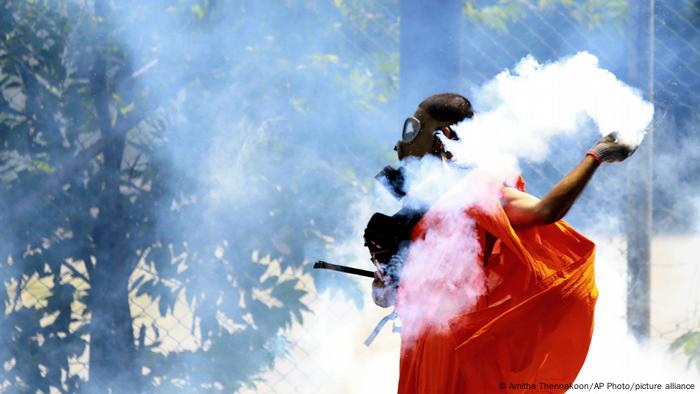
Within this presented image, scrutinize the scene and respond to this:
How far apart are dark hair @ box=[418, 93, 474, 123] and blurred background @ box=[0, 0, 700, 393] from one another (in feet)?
4.03

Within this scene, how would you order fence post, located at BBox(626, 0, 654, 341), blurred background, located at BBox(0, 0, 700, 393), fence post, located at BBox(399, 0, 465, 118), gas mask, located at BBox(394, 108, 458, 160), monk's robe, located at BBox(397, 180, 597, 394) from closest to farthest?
monk's robe, located at BBox(397, 180, 597, 394), gas mask, located at BBox(394, 108, 458, 160), fence post, located at BBox(399, 0, 465, 118), fence post, located at BBox(626, 0, 654, 341), blurred background, located at BBox(0, 0, 700, 393)

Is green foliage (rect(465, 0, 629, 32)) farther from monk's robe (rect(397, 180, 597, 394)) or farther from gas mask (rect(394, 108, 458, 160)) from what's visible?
monk's robe (rect(397, 180, 597, 394))

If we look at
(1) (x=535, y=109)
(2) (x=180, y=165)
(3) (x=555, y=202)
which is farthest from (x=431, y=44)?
(3) (x=555, y=202)

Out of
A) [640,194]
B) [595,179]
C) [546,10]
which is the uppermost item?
[546,10]

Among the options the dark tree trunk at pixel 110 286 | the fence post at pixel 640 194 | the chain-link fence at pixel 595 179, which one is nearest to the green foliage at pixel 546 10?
the chain-link fence at pixel 595 179

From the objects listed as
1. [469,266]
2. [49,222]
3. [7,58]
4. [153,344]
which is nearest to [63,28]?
[7,58]

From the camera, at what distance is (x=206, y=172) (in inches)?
163

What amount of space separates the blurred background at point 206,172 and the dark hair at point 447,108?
1.23 m

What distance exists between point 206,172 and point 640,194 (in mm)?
1657

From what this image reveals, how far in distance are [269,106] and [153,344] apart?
3.44 ft

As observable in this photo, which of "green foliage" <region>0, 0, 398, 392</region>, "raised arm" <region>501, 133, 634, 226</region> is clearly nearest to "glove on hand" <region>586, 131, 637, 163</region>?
"raised arm" <region>501, 133, 634, 226</region>

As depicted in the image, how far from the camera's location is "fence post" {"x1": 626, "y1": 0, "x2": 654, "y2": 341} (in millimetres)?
3848

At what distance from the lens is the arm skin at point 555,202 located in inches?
97.4

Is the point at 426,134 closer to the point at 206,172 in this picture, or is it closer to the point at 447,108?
the point at 447,108
